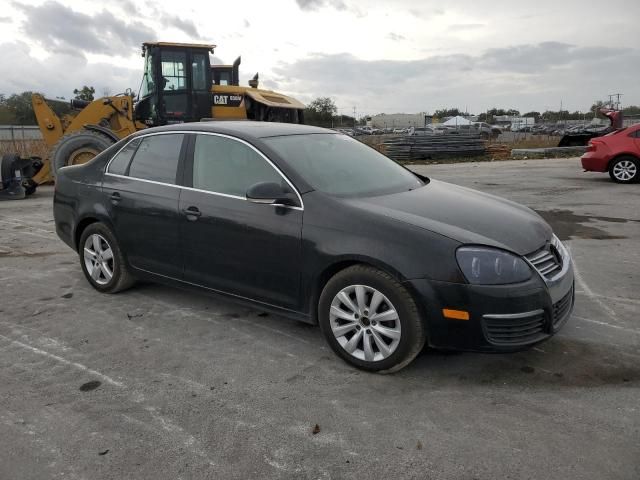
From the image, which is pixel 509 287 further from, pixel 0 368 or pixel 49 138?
pixel 49 138

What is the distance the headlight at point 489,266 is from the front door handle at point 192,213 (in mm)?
2055

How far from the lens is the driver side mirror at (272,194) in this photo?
12.1 ft

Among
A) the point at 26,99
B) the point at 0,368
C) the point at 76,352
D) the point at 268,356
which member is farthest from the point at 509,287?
the point at 26,99

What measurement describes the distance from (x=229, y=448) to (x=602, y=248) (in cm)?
572

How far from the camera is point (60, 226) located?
5.58m

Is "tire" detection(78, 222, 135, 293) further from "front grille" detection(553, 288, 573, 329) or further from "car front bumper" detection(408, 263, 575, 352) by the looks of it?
"front grille" detection(553, 288, 573, 329)

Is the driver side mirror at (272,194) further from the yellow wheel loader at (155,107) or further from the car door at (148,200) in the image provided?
the yellow wheel loader at (155,107)

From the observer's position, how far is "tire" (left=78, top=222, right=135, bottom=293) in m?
5.00

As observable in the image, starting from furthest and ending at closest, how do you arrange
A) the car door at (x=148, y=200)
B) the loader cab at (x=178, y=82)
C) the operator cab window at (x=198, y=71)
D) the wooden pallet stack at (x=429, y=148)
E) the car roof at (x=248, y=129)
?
1. the wooden pallet stack at (x=429, y=148)
2. the operator cab window at (x=198, y=71)
3. the loader cab at (x=178, y=82)
4. the car door at (x=148, y=200)
5. the car roof at (x=248, y=129)

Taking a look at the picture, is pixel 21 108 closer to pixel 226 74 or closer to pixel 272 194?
pixel 226 74

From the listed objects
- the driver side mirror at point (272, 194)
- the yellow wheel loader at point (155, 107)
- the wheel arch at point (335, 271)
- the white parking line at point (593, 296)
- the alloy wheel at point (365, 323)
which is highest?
the yellow wheel loader at point (155, 107)

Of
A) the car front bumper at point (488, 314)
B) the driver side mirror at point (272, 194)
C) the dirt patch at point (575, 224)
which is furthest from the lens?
the dirt patch at point (575, 224)

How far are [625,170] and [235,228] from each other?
11875 mm

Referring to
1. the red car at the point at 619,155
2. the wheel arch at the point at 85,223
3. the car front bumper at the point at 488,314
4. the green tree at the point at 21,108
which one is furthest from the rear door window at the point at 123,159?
the green tree at the point at 21,108
